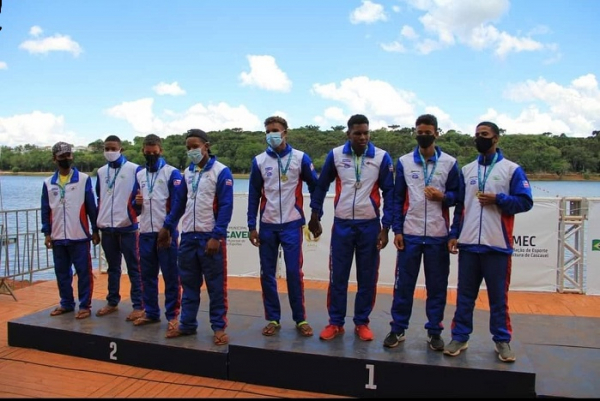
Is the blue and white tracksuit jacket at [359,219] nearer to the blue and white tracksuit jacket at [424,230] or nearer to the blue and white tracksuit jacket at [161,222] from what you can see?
the blue and white tracksuit jacket at [424,230]

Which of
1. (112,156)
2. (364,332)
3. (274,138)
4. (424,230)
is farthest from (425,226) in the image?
(112,156)

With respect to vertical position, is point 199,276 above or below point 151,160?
below

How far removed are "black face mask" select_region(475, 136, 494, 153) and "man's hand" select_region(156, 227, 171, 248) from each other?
104 inches

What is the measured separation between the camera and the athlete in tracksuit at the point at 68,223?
182 inches

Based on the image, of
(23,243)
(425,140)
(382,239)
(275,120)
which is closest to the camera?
(425,140)

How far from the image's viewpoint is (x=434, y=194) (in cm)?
346

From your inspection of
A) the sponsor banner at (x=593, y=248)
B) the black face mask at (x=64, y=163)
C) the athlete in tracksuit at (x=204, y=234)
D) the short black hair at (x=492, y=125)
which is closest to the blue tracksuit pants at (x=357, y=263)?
the athlete in tracksuit at (x=204, y=234)

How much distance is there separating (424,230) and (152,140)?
2543 mm

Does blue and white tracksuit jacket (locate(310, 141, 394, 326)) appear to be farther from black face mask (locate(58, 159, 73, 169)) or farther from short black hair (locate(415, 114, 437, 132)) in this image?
black face mask (locate(58, 159, 73, 169))

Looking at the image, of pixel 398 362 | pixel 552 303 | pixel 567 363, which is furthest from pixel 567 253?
pixel 398 362

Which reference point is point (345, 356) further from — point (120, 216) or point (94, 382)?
point (120, 216)

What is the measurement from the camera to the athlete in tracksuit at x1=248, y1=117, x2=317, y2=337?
3.91 metres

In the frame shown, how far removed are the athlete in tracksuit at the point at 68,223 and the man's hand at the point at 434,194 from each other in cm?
327

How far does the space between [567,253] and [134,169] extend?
628cm
